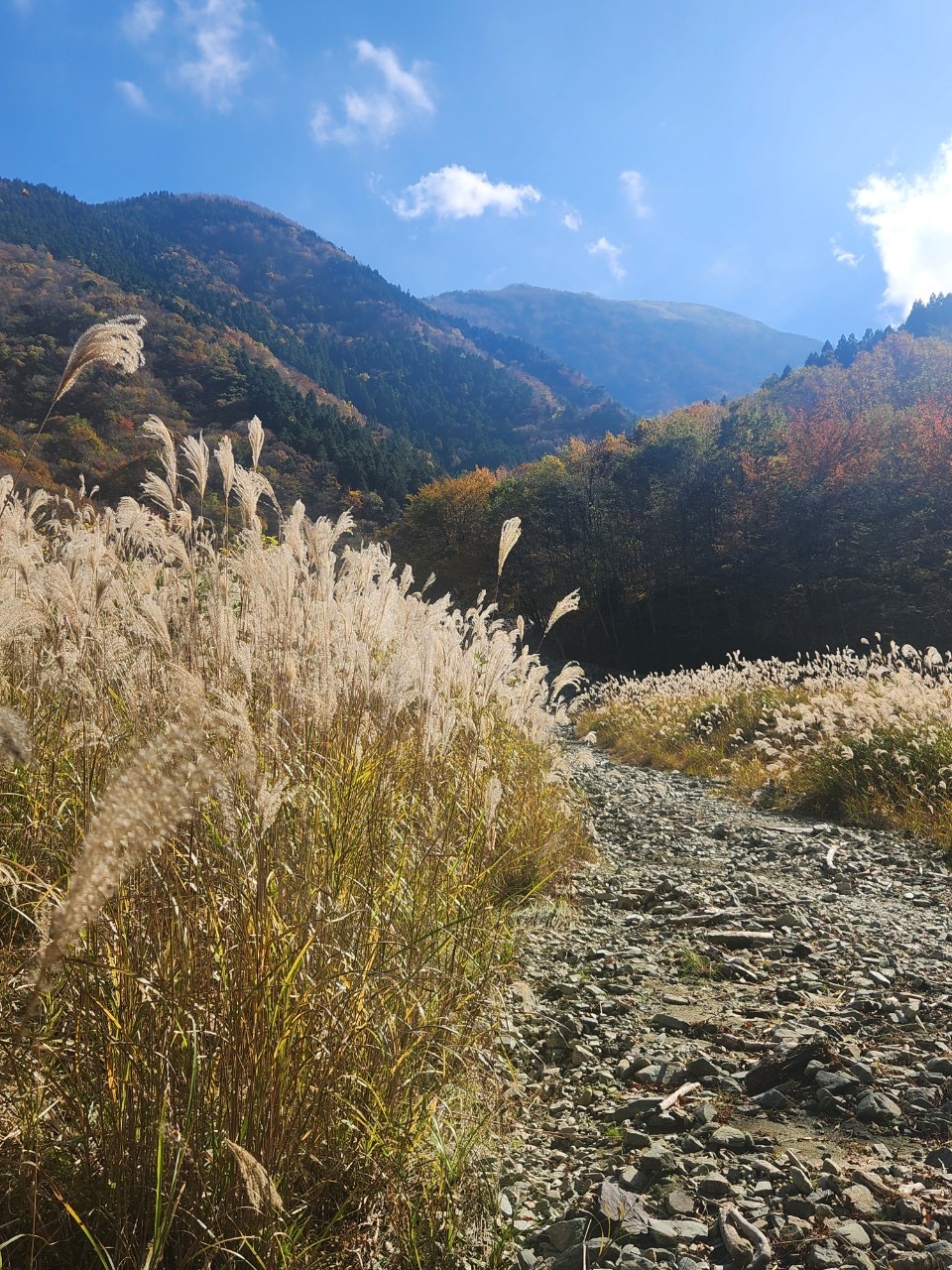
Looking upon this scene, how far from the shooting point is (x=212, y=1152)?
1.25 m

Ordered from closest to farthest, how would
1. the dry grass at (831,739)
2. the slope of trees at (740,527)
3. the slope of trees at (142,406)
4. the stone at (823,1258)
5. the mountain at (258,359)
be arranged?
1. the stone at (823,1258)
2. the dry grass at (831,739)
3. the slope of trees at (740,527)
4. the slope of trees at (142,406)
5. the mountain at (258,359)

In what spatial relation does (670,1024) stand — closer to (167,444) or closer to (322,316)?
(167,444)

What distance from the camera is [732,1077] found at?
6.90 feet

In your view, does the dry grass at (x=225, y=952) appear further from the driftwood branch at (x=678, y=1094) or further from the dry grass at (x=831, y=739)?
the dry grass at (x=831, y=739)

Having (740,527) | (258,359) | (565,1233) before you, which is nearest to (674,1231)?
(565,1233)

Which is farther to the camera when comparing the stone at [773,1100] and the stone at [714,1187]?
the stone at [773,1100]

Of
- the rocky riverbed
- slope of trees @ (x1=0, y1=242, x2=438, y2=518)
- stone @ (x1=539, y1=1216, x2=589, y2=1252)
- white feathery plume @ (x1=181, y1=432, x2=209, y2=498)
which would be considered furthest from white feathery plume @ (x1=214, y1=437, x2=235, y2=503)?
slope of trees @ (x1=0, y1=242, x2=438, y2=518)

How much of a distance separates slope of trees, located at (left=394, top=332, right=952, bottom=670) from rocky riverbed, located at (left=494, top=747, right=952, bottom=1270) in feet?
73.1

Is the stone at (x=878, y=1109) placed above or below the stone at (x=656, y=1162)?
above

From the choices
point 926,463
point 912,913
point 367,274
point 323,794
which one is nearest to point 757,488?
point 926,463

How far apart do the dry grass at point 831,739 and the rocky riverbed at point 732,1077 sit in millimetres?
1778

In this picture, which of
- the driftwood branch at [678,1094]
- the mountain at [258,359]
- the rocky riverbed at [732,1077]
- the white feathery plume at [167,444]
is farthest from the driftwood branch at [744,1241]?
the mountain at [258,359]

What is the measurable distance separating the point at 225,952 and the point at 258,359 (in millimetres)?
71359

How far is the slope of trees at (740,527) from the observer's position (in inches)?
1005
